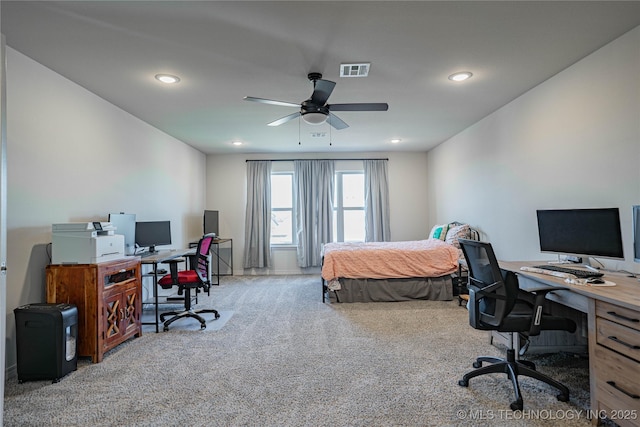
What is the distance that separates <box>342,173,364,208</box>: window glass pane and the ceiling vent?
13.2 feet

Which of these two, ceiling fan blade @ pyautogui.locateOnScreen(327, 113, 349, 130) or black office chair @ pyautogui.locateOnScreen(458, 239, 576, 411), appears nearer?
black office chair @ pyautogui.locateOnScreen(458, 239, 576, 411)

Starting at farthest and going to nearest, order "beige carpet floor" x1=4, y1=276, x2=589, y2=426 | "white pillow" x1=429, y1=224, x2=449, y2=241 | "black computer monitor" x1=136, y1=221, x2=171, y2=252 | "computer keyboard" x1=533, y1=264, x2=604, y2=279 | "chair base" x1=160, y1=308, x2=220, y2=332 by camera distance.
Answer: "white pillow" x1=429, y1=224, x2=449, y2=241 → "black computer monitor" x1=136, y1=221, x2=171, y2=252 → "chair base" x1=160, y1=308, x2=220, y2=332 → "computer keyboard" x1=533, y1=264, x2=604, y2=279 → "beige carpet floor" x1=4, y1=276, x2=589, y2=426

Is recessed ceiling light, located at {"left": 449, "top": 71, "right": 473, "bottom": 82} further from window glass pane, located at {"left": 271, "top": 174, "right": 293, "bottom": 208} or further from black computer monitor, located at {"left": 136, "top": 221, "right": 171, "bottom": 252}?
window glass pane, located at {"left": 271, "top": 174, "right": 293, "bottom": 208}

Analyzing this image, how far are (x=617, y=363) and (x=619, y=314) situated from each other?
0.85ft

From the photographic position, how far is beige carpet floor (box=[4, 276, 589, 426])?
6.70ft

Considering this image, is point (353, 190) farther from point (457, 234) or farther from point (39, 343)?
point (39, 343)

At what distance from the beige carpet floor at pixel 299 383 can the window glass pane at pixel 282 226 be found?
342 cm

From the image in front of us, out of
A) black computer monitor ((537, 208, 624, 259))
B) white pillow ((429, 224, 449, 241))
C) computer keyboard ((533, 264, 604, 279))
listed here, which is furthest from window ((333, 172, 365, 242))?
computer keyboard ((533, 264, 604, 279))

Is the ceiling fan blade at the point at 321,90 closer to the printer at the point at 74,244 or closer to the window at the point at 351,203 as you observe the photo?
the printer at the point at 74,244

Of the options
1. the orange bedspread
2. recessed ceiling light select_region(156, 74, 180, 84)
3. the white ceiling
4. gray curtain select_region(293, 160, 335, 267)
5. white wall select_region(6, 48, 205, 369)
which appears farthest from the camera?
gray curtain select_region(293, 160, 335, 267)

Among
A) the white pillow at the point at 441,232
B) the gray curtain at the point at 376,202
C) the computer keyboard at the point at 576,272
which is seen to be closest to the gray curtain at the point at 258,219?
the gray curtain at the point at 376,202

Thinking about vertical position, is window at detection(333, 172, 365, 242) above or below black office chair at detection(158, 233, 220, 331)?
above

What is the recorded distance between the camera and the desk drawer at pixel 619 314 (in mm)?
1653

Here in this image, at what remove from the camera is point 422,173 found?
7.14 m
